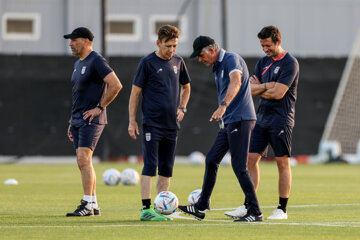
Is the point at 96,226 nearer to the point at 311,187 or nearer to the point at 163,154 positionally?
the point at 163,154

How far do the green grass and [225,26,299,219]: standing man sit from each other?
0.48 meters

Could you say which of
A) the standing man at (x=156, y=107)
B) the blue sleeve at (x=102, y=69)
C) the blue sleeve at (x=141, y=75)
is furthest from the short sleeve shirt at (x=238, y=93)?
the blue sleeve at (x=102, y=69)

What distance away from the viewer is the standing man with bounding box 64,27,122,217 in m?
11.1

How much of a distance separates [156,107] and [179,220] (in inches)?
55.7

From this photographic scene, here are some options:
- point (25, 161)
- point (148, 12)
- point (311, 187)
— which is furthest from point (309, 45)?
point (311, 187)

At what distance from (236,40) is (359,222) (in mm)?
22949

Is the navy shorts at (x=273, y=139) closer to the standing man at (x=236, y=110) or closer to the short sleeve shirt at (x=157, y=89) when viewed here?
the standing man at (x=236, y=110)

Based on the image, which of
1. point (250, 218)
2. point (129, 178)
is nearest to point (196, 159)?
point (129, 178)

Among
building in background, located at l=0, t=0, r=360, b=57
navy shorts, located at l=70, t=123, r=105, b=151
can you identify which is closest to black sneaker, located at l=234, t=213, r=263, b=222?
navy shorts, located at l=70, t=123, r=105, b=151

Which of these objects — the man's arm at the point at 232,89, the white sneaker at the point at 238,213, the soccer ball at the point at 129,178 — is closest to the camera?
the man's arm at the point at 232,89

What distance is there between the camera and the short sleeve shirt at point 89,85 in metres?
11.2

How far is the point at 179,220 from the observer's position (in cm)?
1058

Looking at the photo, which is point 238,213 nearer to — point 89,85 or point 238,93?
point 238,93

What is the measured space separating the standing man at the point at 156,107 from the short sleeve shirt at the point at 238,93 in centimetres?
66
